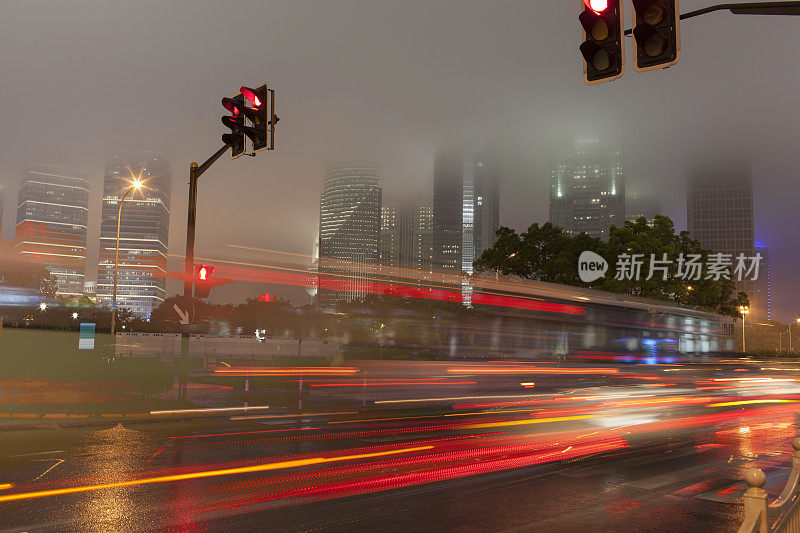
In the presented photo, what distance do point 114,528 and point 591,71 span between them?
23.3ft

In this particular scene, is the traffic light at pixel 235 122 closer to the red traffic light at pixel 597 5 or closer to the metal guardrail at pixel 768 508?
the red traffic light at pixel 597 5

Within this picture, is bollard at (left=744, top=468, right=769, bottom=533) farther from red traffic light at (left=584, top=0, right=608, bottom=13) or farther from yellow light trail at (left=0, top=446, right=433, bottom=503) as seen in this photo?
yellow light trail at (left=0, top=446, right=433, bottom=503)

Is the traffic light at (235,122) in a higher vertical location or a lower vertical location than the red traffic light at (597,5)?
higher

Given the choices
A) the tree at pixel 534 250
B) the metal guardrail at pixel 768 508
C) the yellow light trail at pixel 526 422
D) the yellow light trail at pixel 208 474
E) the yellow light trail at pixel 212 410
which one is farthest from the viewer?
the tree at pixel 534 250

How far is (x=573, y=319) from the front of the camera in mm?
21547

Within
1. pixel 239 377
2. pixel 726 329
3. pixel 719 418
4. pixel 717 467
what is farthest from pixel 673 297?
pixel 717 467

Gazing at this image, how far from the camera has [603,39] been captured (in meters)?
6.21

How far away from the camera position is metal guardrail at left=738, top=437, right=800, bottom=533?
12.1 ft

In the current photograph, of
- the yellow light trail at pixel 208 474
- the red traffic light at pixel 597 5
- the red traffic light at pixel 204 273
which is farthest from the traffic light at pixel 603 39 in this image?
the red traffic light at pixel 204 273

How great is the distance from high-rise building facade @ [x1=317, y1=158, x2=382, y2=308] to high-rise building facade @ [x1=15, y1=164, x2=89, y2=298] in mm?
67672

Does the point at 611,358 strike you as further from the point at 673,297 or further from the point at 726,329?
the point at 673,297

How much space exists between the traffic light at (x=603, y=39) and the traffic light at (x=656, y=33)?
0.56 ft

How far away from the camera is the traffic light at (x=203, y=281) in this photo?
14820mm

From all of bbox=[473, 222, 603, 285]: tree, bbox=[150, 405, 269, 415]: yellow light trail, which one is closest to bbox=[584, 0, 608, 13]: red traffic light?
bbox=[150, 405, 269, 415]: yellow light trail
